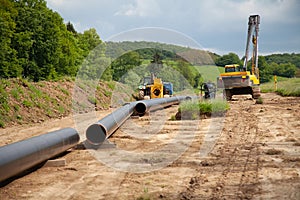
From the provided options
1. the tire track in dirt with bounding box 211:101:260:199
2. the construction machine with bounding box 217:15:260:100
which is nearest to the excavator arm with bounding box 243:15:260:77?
the construction machine with bounding box 217:15:260:100

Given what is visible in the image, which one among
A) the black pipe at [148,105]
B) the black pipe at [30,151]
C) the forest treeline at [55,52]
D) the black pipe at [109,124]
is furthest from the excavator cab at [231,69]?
the black pipe at [30,151]

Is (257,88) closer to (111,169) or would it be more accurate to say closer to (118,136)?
(118,136)

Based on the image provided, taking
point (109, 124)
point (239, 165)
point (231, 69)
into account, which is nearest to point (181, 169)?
point (239, 165)

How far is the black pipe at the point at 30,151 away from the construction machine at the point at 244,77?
1609cm

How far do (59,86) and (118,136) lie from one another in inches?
575

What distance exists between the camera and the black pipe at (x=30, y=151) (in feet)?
18.4

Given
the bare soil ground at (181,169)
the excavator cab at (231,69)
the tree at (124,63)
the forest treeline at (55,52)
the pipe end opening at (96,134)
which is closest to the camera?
the bare soil ground at (181,169)

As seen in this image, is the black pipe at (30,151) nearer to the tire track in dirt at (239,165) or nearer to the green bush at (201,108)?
the tire track in dirt at (239,165)

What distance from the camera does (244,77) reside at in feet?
75.0

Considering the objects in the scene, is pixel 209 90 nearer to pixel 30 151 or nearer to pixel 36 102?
pixel 36 102

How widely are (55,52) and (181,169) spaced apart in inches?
1431

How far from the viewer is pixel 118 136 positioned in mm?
10633

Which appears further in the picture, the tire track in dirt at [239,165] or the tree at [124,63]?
the tree at [124,63]

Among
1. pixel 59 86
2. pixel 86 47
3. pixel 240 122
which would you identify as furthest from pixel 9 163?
pixel 86 47
